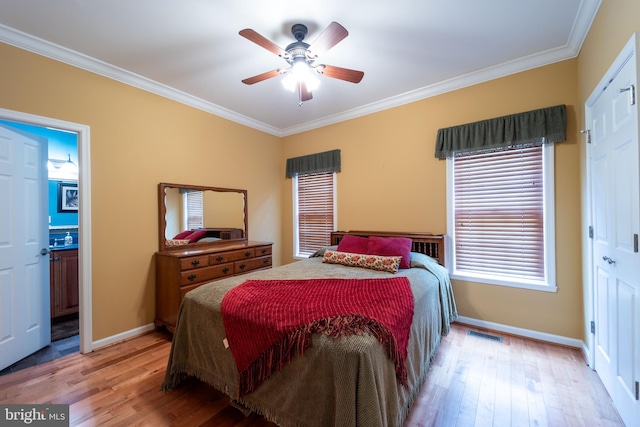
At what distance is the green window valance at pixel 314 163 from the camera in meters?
3.83

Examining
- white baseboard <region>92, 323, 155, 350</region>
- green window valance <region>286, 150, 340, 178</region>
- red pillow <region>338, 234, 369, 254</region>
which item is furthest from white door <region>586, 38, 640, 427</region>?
white baseboard <region>92, 323, 155, 350</region>

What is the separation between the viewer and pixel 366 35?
2.14 metres

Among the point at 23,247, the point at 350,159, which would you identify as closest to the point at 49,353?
the point at 23,247

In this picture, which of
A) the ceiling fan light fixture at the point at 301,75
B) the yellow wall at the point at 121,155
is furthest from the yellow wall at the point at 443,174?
the yellow wall at the point at 121,155

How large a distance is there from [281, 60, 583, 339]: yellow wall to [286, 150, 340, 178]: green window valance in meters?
0.11

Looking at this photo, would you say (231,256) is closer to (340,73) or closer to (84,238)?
(84,238)

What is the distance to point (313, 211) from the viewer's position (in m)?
4.19

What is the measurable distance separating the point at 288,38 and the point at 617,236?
2761 millimetres

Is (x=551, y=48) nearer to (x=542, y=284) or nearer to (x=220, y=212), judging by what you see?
(x=542, y=284)

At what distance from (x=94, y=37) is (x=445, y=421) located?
384cm

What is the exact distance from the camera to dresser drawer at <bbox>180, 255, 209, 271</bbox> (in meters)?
2.64

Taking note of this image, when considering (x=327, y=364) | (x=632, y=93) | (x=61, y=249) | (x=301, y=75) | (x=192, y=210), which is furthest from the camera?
(x=192, y=210)

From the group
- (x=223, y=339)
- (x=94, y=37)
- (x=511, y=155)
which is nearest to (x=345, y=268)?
(x=223, y=339)
